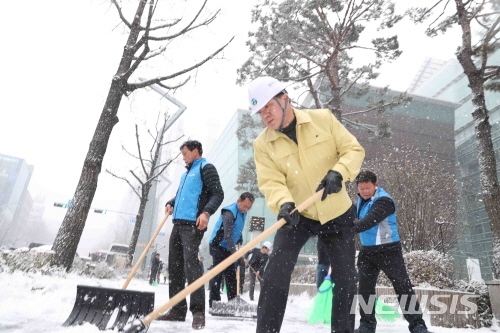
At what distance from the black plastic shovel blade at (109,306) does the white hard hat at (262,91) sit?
6.54 ft

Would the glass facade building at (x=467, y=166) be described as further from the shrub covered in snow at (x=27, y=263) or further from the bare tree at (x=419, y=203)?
the shrub covered in snow at (x=27, y=263)

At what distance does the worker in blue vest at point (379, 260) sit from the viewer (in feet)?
10.5

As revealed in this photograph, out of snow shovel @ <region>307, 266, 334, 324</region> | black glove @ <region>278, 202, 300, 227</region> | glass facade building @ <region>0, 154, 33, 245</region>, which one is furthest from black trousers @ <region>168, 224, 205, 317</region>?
glass facade building @ <region>0, 154, 33, 245</region>

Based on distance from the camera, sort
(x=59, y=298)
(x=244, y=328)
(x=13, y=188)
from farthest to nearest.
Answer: (x=13, y=188) < (x=59, y=298) < (x=244, y=328)

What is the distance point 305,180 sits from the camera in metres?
2.31

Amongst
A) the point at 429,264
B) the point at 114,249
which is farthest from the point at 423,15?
the point at 114,249

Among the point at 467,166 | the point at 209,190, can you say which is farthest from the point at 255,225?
the point at 467,166

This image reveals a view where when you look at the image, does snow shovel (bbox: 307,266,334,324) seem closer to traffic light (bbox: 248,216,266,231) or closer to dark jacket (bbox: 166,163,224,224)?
dark jacket (bbox: 166,163,224,224)

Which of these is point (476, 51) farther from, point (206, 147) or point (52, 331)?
point (206, 147)

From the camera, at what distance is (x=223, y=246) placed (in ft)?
16.5

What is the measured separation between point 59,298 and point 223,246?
2281mm

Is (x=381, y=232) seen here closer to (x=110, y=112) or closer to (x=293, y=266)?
(x=293, y=266)

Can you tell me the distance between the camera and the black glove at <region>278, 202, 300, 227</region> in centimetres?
193

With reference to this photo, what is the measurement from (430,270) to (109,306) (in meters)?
6.57
